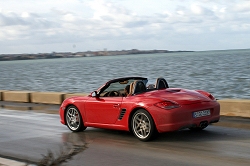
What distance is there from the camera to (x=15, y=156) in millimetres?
7957

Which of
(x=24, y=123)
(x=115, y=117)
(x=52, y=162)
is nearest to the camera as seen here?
(x=52, y=162)

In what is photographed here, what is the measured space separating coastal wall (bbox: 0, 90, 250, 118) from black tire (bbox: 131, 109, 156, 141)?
12.6 ft

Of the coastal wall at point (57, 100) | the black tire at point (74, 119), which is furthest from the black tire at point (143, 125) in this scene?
the coastal wall at point (57, 100)

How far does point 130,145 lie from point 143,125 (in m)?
0.47

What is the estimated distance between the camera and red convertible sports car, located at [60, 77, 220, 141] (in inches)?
327

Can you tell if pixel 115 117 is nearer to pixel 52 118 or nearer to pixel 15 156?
pixel 15 156

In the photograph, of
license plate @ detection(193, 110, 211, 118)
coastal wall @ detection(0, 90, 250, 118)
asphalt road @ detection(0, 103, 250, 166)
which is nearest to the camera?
asphalt road @ detection(0, 103, 250, 166)

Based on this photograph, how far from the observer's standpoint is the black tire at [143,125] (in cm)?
851

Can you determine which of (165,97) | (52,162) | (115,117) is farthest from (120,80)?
(52,162)

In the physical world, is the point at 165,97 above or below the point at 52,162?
above

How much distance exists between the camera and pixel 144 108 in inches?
337

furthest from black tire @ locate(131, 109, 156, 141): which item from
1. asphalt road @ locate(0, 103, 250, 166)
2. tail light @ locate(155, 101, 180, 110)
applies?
tail light @ locate(155, 101, 180, 110)

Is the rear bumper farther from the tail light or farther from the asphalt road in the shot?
the asphalt road

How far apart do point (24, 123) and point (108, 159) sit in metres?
5.54
